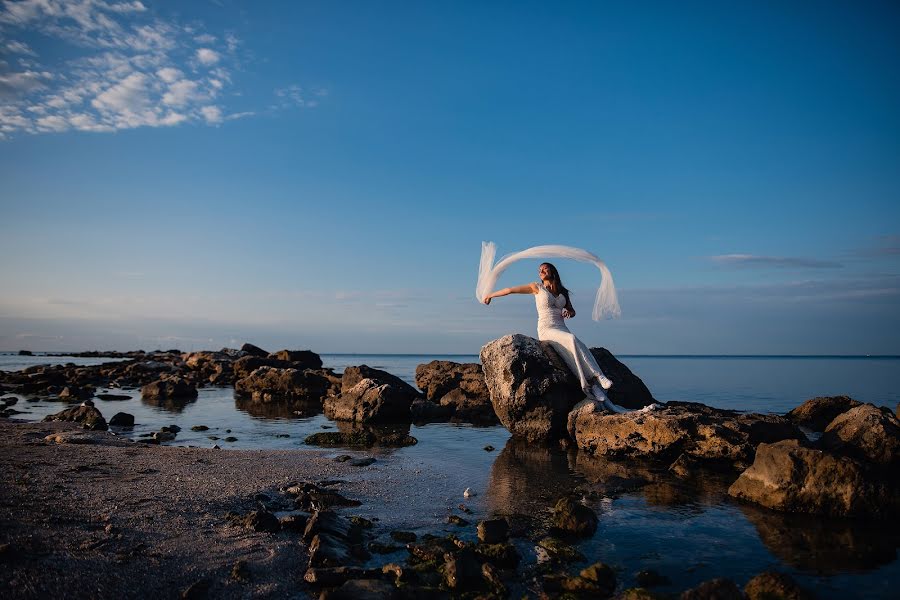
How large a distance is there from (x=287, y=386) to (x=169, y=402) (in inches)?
222

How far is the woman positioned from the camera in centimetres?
1438

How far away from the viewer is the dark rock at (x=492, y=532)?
6805 mm

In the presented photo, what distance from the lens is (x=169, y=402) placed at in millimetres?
26297

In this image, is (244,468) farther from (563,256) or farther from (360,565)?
(563,256)

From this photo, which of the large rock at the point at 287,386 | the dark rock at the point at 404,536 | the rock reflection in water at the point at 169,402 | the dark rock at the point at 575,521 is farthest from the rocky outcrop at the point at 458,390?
the dark rock at the point at 404,536

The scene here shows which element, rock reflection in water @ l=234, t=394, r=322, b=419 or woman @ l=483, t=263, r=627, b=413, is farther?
rock reflection in water @ l=234, t=394, r=322, b=419

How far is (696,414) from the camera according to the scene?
12.0 metres

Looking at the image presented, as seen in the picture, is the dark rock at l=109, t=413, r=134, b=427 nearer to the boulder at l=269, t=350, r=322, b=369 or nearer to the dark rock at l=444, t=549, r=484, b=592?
the dark rock at l=444, t=549, r=484, b=592

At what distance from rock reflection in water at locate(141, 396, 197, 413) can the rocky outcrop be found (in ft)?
35.4

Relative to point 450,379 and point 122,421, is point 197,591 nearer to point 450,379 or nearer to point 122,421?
point 122,421

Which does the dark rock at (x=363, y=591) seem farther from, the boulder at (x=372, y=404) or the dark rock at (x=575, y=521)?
the boulder at (x=372, y=404)

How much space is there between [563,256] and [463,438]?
622cm

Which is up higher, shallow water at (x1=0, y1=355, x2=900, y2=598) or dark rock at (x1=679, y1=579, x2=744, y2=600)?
dark rock at (x1=679, y1=579, x2=744, y2=600)

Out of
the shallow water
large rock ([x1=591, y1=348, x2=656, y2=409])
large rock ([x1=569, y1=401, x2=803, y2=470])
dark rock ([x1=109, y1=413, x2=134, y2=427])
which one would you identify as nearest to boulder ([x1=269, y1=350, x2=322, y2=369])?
dark rock ([x1=109, y1=413, x2=134, y2=427])
